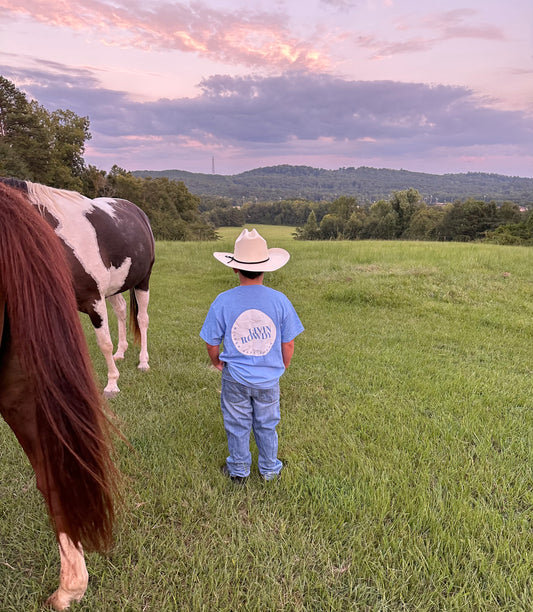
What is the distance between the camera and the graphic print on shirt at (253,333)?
2.25 metres

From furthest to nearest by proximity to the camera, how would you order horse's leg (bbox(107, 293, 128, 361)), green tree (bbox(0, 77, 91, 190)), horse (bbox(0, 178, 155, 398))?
green tree (bbox(0, 77, 91, 190)), horse's leg (bbox(107, 293, 128, 361)), horse (bbox(0, 178, 155, 398))

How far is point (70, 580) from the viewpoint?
1610 millimetres

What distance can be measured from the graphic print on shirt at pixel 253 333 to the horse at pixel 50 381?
990 mm

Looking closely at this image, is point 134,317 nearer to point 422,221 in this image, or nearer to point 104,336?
point 104,336

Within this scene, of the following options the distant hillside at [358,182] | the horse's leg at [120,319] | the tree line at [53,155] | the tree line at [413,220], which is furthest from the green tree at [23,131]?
the distant hillside at [358,182]

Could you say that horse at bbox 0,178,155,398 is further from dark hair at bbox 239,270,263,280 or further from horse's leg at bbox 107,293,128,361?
dark hair at bbox 239,270,263,280

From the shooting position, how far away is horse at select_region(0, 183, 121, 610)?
1190 mm

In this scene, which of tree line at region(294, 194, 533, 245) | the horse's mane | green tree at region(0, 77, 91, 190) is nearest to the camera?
the horse's mane

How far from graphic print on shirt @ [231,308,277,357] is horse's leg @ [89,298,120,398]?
181cm

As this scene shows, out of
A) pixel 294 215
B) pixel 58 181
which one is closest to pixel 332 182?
pixel 294 215

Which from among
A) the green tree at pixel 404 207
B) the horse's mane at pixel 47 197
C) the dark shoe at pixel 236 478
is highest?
the green tree at pixel 404 207

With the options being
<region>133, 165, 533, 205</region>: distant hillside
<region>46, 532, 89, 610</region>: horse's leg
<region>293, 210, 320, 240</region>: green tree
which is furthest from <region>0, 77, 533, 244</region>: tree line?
<region>133, 165, 533, 205</region>: distant hillside

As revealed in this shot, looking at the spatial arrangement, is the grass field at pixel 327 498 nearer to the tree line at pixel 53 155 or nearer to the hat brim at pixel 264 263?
the hat brim at pixel 264 263

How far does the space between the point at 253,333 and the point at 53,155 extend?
34.6 meters
